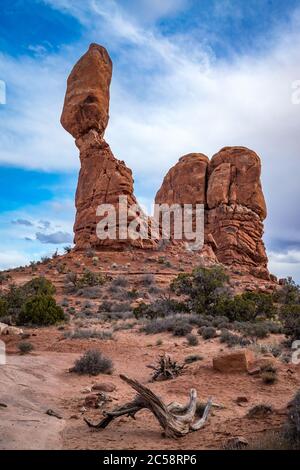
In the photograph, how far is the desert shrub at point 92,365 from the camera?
34.1ft

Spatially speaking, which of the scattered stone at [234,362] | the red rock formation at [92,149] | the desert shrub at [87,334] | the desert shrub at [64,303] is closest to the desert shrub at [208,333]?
the desert shrub at [87,334]

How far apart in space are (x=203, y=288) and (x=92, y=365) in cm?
1316

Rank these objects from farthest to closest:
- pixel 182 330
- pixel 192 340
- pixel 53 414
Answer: pixel 182 330 < pixel 192 340 < pixel 53 414

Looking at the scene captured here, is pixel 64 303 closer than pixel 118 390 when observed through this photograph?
No

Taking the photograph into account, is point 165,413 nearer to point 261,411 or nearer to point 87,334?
point 261,411

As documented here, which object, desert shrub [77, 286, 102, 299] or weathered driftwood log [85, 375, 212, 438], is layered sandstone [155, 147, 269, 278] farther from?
weathered driftwood log [85, 375, 212, 438]

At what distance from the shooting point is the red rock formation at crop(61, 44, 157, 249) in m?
37.1

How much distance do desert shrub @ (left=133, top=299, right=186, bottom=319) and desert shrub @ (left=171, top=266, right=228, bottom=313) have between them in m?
0.89

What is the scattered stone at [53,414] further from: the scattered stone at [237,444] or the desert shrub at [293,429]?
the desert shrub at [293,429]

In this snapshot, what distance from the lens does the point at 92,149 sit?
1544 inches

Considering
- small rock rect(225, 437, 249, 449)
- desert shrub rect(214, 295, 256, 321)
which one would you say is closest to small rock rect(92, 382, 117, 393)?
small rock rect(225, 437, 249, 449)

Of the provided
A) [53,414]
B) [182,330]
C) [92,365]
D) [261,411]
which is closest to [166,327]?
[182,330]

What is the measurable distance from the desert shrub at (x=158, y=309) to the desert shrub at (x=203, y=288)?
35.2 inches

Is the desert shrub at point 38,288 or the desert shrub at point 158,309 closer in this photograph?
the desert shrub at point 158,309
